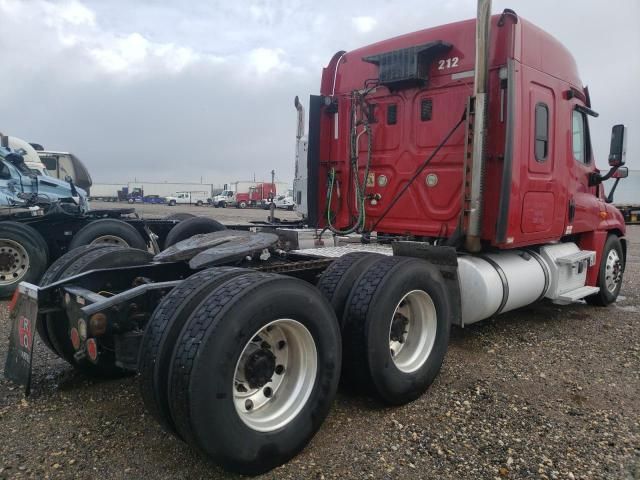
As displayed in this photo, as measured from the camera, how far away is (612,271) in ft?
22.9

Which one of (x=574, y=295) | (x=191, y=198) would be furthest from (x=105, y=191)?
Answer: (x=574, y=295)

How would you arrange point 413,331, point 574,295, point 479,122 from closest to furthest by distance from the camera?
point 413,331, point 479,122, point 574,295

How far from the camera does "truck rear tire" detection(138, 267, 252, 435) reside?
8.20ft

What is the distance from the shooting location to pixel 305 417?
2.86 m

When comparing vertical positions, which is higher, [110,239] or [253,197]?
[253,197]

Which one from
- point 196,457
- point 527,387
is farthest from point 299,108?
point 196,457

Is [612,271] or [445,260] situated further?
[612,271]

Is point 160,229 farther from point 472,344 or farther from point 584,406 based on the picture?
point 584,406

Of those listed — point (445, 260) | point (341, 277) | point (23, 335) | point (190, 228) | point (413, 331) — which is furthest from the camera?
point (190, 228)

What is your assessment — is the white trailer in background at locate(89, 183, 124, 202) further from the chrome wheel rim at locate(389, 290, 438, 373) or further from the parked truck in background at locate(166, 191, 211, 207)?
the chrome wheel rim at locate(389, 290, 438, 373)

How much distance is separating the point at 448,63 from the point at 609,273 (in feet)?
13.0

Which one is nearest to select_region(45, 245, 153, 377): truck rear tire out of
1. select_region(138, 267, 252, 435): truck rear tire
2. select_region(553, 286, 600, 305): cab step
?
select_region(138, 267, 252, 435): truck rear tire

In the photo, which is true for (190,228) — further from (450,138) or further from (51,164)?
(51,164)

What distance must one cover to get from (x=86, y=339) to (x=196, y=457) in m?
0.91
